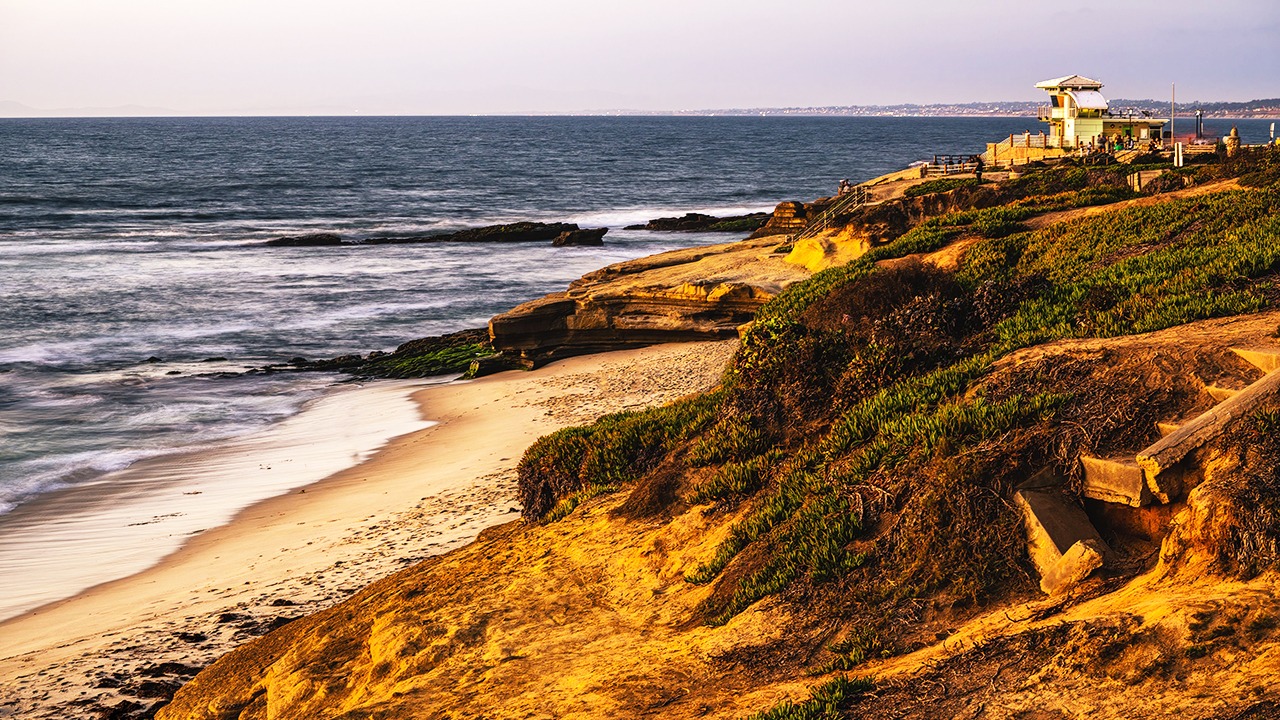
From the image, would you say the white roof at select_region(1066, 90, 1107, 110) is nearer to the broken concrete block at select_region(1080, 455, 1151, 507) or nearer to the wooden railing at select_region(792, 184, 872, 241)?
the wooden railing at select_region(792, 184, 872, 241)

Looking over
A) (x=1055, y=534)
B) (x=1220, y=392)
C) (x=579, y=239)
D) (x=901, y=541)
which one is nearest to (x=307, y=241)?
(x=579, y=239)

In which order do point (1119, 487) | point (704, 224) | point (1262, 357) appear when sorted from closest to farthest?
1. point (1119, 487)
2. point (1262, 357)
3. point (704, 224)

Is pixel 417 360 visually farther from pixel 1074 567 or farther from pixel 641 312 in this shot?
pixel 1074 567

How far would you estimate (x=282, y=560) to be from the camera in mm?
14703

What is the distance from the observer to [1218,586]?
636 cm

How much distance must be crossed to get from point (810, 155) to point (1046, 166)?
10086cm

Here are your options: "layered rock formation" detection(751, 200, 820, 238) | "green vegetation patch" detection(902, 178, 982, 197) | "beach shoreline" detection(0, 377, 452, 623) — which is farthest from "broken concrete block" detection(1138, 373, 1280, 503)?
"layered rock formation" detection(751, 200, 820, 238)

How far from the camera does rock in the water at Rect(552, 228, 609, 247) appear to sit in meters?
54.4

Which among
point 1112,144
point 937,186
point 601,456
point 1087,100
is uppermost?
point 1087,100

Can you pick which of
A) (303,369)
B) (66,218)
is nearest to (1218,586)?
(303,369)

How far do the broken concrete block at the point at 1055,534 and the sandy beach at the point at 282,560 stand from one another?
8.09 metres

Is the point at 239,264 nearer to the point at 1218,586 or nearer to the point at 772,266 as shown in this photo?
the point at 772,266

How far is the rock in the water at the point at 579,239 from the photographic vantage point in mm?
54438

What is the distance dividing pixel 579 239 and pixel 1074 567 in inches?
1914
